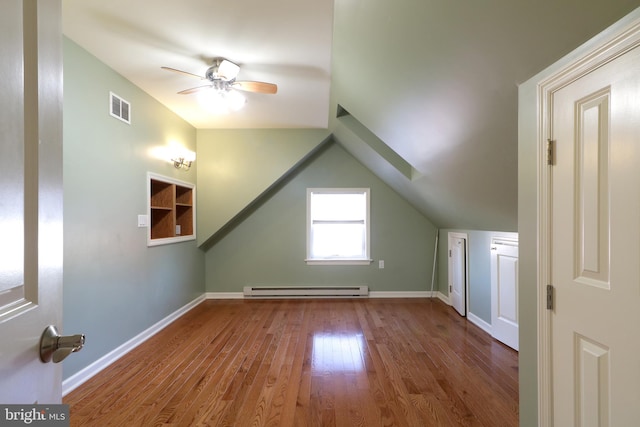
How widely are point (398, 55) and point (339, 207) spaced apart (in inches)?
120

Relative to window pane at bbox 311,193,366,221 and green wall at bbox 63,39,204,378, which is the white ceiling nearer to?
green wall at bbox 63,39,204,378

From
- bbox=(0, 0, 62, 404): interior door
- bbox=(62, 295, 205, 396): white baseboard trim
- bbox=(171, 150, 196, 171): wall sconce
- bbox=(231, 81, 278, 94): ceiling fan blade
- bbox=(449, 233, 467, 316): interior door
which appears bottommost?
bbox=(62, 295, 205, 396): white baseboard trim

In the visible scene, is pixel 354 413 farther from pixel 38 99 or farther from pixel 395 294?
pixel 395 294

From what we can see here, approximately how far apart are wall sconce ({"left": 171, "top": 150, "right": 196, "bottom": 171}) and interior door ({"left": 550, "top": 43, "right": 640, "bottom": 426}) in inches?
142

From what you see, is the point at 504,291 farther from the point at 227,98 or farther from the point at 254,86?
the point at 227,98

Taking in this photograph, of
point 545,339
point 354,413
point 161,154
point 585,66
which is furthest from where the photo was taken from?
point 161,154

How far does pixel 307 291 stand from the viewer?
4.59 meters

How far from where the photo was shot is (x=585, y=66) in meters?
1.05

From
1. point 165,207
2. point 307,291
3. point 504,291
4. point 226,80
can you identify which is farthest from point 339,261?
point 226,80

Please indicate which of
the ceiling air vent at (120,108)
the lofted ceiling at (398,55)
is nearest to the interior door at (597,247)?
the lofted ceiling at (398,55)

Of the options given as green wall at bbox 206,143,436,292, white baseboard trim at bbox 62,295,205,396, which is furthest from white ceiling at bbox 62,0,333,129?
white baseboard trim at bbox 62,295,205,396

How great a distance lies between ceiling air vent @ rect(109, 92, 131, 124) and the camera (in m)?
2.52

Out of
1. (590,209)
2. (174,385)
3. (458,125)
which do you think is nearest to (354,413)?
(174,385)

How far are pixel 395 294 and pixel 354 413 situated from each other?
115 inches
